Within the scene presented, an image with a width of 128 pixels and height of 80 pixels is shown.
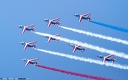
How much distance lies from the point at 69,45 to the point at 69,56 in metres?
0.66

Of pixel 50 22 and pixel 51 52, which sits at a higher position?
pixel 50 22

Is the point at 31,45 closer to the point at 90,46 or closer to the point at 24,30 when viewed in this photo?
the point at 24,30

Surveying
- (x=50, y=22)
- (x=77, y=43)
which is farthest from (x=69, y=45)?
(x=50, y=22)

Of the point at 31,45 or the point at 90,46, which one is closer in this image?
the point at 90,46

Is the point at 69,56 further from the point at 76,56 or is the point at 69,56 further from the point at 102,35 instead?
the point at 102,35

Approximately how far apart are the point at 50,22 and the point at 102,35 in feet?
10.6

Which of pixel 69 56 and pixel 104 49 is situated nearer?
pixel 104 49

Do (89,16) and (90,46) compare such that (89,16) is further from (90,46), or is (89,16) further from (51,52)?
(51,52)

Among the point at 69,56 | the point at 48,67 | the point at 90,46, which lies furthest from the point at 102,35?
the point at 48,67

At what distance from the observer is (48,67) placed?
60.3ft

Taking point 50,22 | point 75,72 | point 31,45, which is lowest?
point 75,72

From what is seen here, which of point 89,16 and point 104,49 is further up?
point 89,16

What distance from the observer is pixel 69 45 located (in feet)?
59.1

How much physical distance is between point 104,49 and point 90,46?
0.93 metres
